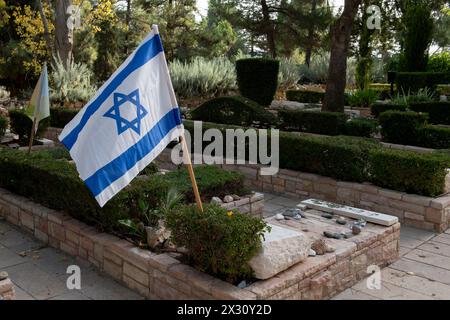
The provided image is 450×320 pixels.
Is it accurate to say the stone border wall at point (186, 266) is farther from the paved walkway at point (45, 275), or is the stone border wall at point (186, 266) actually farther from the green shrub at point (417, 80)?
the green shrub at point (417, 80)

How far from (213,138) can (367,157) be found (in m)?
2.91

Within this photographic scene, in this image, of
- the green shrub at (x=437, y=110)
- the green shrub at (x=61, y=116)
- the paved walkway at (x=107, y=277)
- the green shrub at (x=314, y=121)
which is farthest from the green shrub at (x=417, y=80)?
the paved walkway at (x=107, y=277)

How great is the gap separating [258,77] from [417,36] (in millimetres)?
6388

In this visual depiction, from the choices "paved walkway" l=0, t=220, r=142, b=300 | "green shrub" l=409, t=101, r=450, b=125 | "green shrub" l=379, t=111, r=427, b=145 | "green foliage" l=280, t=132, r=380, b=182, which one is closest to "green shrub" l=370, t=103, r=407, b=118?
"green shrub" l=409, t=101, r=450, b=125

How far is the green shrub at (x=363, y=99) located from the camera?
1408 cm

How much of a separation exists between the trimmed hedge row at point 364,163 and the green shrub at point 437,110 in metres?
5.04

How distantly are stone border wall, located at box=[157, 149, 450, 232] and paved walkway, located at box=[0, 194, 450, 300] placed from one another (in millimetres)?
258

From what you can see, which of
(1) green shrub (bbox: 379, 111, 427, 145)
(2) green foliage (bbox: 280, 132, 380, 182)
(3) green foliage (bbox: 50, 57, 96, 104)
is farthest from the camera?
(3) green foliage (bbox: 50, 57, 96, 104)

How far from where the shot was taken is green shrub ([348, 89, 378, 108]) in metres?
14.1

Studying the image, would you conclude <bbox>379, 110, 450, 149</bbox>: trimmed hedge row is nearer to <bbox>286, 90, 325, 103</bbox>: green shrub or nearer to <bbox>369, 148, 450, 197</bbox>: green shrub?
<bbox>369, 148, 450, 197</bbox>: green shrub

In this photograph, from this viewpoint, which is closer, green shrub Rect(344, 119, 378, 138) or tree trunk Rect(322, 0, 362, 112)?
green shrub Rect(344, 119, 378, 138)
